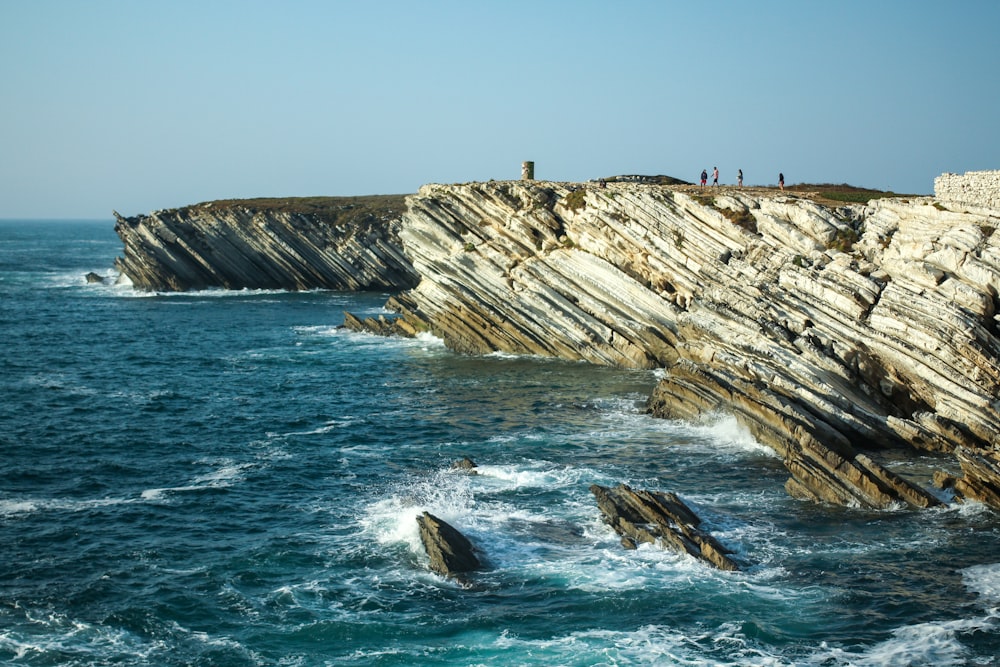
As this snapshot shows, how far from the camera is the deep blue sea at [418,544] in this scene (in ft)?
77.0

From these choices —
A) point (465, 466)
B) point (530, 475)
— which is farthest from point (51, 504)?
point (530, 475)

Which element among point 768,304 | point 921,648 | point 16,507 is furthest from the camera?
point 768,304

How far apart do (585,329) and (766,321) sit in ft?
51.8

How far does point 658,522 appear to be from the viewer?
29.8 metres

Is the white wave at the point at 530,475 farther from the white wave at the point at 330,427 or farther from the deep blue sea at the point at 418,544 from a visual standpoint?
the white wave at the point at 330,427

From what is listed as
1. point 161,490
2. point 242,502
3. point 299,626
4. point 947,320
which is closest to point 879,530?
point 947,320

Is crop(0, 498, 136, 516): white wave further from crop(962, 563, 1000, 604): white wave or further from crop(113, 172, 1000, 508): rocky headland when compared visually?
crop(962, 563, 1000, 604): white wave

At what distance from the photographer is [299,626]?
24359 millimetres

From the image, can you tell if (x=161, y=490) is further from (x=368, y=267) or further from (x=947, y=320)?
(x=368, y=267)

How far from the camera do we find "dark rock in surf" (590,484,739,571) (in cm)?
2808

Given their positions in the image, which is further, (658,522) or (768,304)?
(768,304)

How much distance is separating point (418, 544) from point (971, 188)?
30755mm

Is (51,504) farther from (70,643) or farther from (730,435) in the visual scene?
(730,435)

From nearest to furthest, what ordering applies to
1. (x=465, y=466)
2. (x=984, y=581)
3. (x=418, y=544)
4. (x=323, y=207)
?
1. (x=984, y=581)
2. (x=418, y=544)
3. (x=465, y=466)
4. (x=323, y=207)
